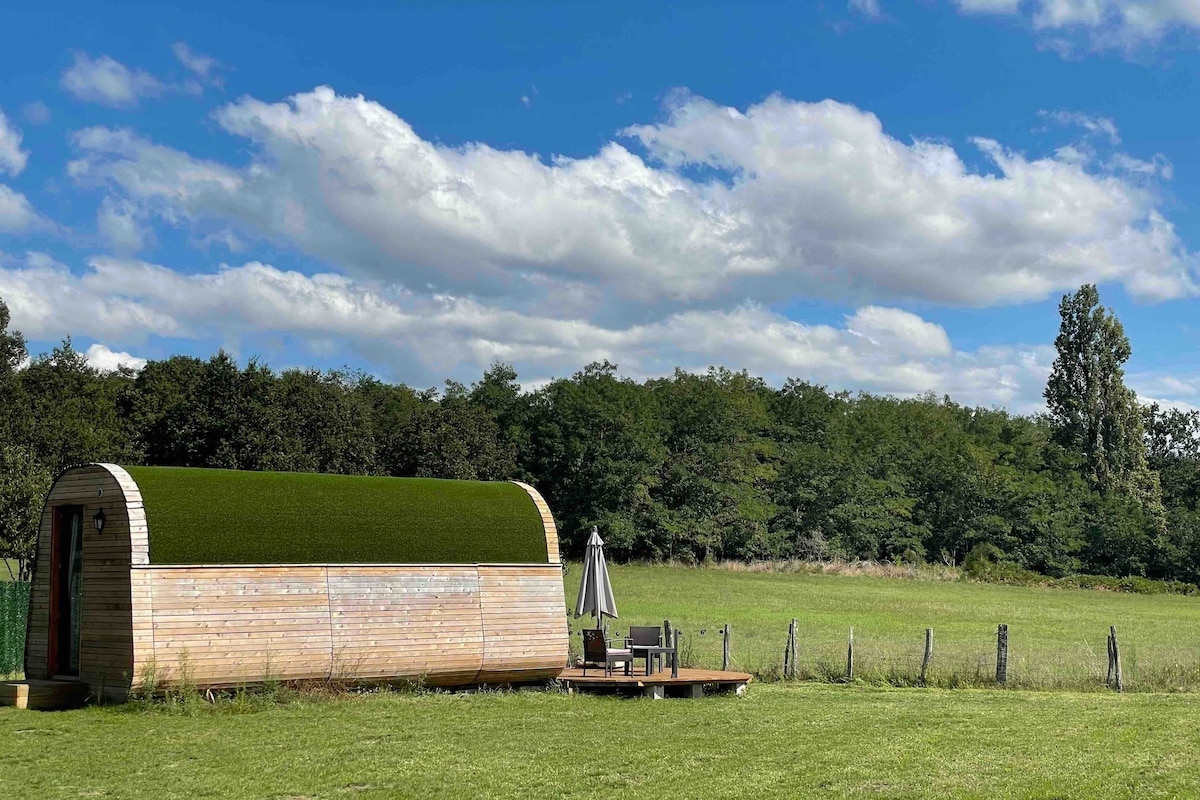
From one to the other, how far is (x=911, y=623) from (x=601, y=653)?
74.1 feet

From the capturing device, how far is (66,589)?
17719 millimetres

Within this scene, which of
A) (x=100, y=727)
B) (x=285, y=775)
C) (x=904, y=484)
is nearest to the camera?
(x=285, y=775)

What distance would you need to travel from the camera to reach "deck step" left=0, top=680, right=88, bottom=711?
1592 cm

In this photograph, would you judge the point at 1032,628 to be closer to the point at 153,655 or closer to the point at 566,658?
the point at 566,658

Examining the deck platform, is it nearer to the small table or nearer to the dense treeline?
the small table

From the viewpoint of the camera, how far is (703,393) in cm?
7519

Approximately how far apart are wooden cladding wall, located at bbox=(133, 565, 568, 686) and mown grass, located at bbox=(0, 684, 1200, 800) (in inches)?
30.8

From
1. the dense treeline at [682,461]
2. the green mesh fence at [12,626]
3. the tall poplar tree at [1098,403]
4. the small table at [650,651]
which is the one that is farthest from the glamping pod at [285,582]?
the tall poplar tree at [1098,403]

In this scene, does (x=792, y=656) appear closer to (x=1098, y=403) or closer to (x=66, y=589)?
(x=66, y=589)

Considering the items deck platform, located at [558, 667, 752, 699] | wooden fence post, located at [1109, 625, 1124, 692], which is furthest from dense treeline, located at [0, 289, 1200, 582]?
wooden fence post, located at [1109, 625, 1124, 692]

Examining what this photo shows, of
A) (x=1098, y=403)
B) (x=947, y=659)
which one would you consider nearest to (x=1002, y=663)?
(x=947, y=659)

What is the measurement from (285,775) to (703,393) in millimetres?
64727

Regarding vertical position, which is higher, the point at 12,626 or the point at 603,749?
the point at 12,626

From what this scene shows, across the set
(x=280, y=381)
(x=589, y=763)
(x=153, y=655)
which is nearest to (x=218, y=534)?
(x=153, y=655)
